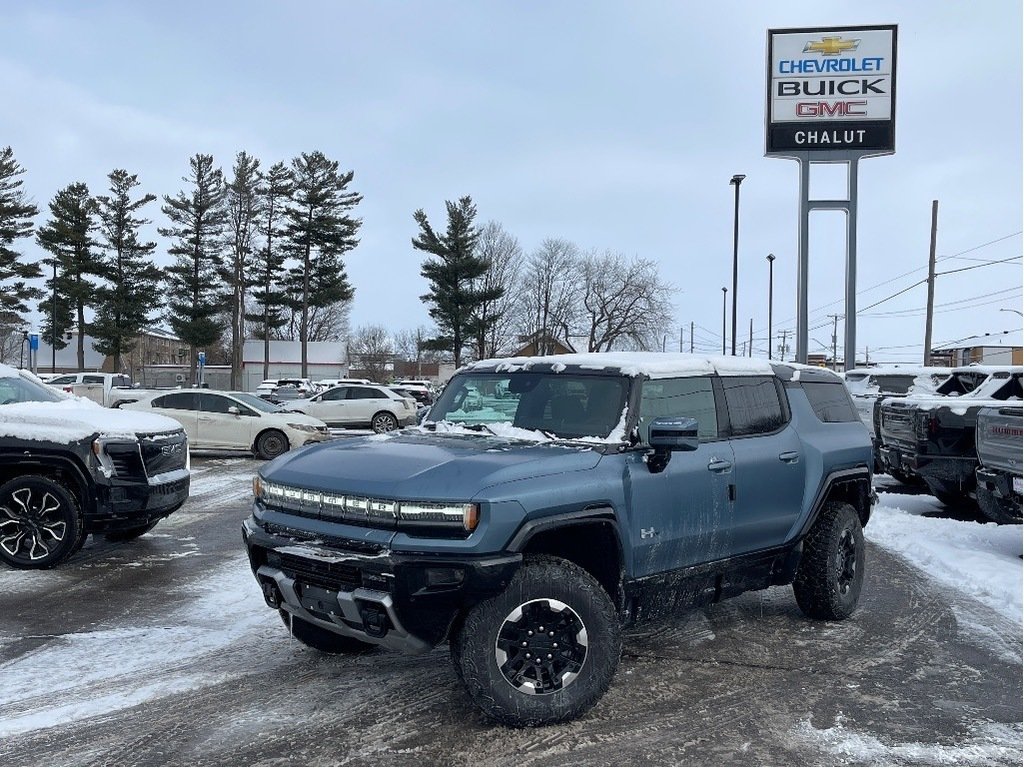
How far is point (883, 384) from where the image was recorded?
1672cm

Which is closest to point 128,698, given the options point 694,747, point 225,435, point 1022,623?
point 694,747

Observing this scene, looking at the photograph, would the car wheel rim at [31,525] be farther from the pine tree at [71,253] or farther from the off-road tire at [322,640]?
the pine tree at [71,253]

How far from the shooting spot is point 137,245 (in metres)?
53.2

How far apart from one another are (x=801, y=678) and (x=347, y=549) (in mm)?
2755

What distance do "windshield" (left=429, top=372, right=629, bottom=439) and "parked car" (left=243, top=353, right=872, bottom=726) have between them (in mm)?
13

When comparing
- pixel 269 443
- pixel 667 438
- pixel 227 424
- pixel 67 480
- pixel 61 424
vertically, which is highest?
pixel 667 438

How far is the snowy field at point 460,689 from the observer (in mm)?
3967

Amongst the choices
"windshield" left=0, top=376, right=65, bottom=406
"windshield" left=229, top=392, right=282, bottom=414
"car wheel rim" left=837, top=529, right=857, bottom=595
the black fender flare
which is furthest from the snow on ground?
"windshield" left=229, top=392, right=282, bottom=414

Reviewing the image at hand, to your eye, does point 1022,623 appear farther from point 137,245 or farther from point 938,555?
point 137,245

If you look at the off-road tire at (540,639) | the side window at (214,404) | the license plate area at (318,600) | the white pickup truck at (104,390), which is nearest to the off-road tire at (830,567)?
the off-road tire at (540,639)

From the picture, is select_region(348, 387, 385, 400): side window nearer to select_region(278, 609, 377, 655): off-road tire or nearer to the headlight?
select_region(278, 609, 377, 655): off-road tire

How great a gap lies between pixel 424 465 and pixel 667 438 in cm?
127

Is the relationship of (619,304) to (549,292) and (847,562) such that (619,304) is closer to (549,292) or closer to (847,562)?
(549,292)

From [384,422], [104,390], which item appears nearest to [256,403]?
[384,422]
